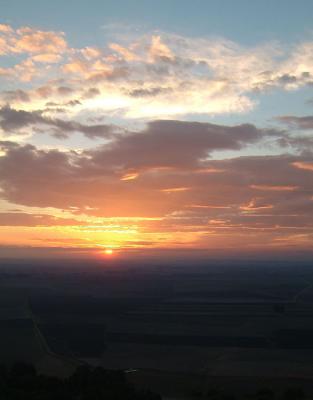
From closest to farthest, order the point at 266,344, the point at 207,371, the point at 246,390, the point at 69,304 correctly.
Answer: the point at 246,390 → the point at 207,371 → the point at 266,344 → the point at 69,304

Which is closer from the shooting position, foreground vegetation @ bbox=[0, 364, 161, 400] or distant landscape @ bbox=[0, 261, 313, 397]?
foreground vegetation @ bbox=[0, 364, 161, 400]

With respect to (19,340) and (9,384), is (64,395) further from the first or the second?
(19,340)

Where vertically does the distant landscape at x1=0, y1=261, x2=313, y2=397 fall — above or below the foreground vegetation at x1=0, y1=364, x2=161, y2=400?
below

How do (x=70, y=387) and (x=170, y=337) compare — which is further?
(x=170, y=337)

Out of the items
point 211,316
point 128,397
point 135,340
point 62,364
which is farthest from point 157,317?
point 128,397

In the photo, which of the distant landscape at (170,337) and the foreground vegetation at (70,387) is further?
the distant landscape at (170,337)

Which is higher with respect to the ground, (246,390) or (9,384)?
(9,384)

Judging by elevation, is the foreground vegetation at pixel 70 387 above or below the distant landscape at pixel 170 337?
above

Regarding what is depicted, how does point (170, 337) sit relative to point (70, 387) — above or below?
below
